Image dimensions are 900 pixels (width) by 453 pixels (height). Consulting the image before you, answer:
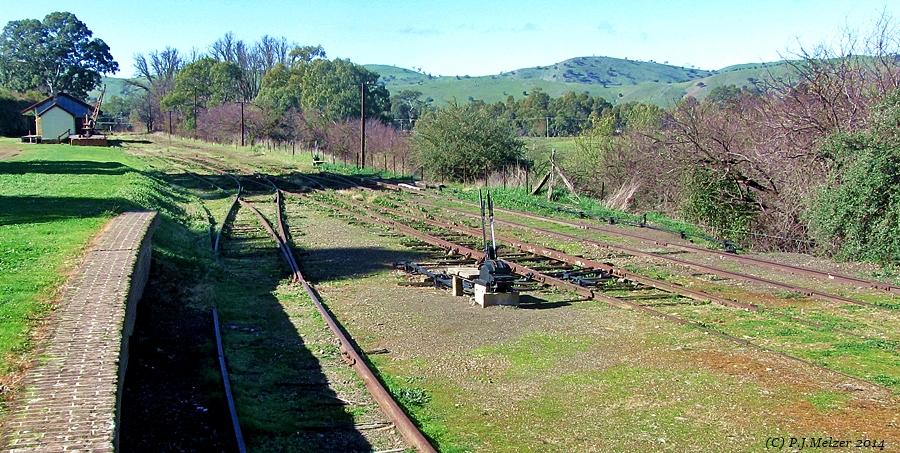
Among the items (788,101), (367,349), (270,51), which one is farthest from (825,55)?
(270,51)

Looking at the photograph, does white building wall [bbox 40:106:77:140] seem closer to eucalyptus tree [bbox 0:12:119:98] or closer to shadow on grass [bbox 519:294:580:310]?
eucalyptus tree [bbox 0:12:119:98]

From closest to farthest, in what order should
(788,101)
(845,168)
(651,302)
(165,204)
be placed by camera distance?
(651,302)
(845,168)
(788,101)
(165,204)

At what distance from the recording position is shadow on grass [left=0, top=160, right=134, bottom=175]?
110 feet

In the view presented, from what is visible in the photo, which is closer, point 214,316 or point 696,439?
point 696,439

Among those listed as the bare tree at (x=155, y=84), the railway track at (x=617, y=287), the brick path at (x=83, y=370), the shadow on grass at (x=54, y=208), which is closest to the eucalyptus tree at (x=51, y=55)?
the bare tree at (x=155, y=84)

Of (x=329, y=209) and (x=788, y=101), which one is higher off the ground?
(x=788, y=101)

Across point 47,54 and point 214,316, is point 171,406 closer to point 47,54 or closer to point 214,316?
point 214,316

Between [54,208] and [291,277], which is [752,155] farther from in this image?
[54,208]

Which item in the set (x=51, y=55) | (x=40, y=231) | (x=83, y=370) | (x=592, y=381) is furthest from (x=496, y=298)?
(x=51, y=55)

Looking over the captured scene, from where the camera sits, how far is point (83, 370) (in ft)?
22.9

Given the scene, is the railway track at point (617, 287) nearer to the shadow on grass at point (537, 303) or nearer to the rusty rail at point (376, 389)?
the shadow on grass at point (537, 303)

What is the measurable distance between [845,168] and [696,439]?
1288cm

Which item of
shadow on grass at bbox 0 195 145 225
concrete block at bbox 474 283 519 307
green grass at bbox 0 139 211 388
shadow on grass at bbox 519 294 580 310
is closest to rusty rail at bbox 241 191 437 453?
concrete block at bbox 474 283 519 307

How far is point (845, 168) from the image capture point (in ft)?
57.7
